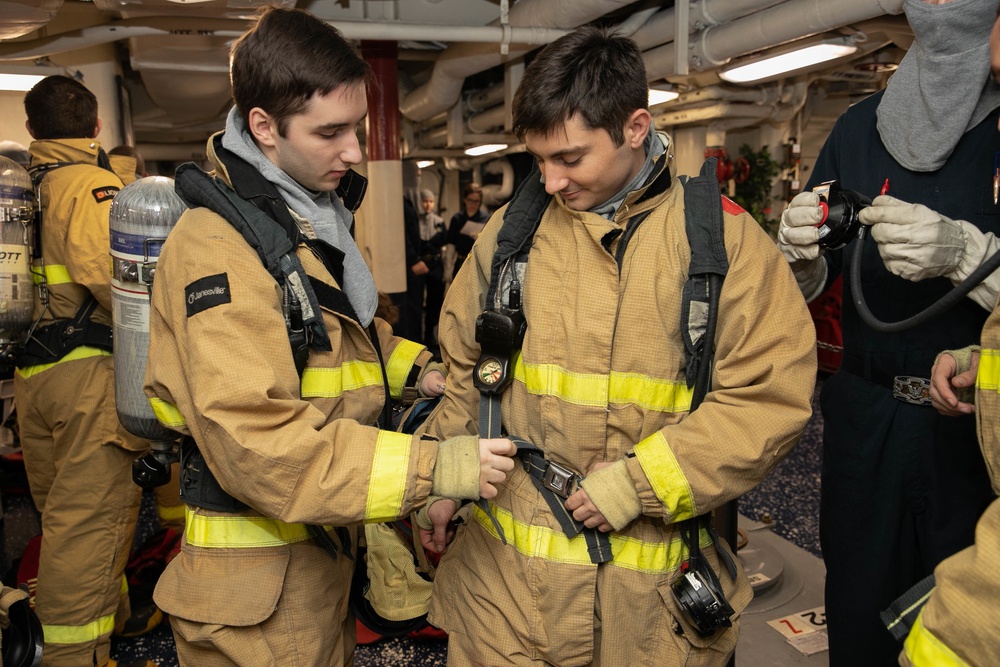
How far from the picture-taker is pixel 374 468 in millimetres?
1364

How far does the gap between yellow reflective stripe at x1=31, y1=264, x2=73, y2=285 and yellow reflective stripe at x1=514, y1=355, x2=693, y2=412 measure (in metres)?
2.26

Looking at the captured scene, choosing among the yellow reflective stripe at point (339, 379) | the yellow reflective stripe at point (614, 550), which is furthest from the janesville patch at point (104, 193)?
the yellow reflective stripe at point (614, 550)

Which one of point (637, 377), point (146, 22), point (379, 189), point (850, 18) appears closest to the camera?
point (637, 377)

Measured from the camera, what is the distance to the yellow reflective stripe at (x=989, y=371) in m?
1.19

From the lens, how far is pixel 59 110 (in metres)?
2.95

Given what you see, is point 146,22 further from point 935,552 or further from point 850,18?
point 935,552

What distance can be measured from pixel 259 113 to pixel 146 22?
13.8 ft

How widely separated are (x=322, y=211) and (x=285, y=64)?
1.08ft

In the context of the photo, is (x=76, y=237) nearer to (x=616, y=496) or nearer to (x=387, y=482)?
(x=387, y=482)

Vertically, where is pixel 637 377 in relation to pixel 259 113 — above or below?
below

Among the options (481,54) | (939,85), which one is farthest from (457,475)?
(481,54)

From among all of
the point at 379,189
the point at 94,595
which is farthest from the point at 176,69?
the point at 94,595

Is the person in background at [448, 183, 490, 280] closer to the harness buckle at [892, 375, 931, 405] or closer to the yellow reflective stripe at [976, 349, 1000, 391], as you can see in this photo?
the harness buckle at [892, 375, 931, 405]

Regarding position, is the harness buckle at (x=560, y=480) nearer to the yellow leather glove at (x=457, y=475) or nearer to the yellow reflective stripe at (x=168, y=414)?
the yellow leather glove at (x=457, y=475)
